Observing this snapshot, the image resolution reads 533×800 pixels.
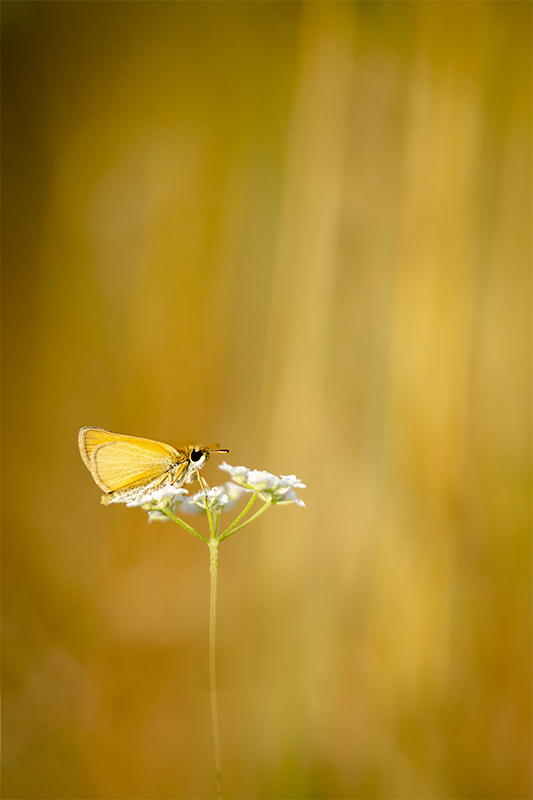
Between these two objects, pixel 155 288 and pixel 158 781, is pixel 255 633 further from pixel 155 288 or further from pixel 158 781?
pixel 155 288

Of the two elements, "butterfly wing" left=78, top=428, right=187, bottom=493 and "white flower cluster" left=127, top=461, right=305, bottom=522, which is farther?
"butterfly wing" left=78, top=428, right=187, bottom=493

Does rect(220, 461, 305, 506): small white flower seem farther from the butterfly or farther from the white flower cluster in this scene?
the butterfly

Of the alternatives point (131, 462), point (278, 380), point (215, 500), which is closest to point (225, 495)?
point (215, 500)

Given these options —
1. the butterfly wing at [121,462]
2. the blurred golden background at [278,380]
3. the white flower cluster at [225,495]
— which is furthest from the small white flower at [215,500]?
the blurred golden background at [278,380]

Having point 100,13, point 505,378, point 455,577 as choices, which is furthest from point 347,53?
point 455,577

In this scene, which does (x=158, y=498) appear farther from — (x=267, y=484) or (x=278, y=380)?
(x=278, y=380)

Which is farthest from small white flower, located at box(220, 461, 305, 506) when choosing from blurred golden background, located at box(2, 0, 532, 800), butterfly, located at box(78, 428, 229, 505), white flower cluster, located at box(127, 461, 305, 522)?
blurred golden background, located at box(2, 0, 532, 800)
